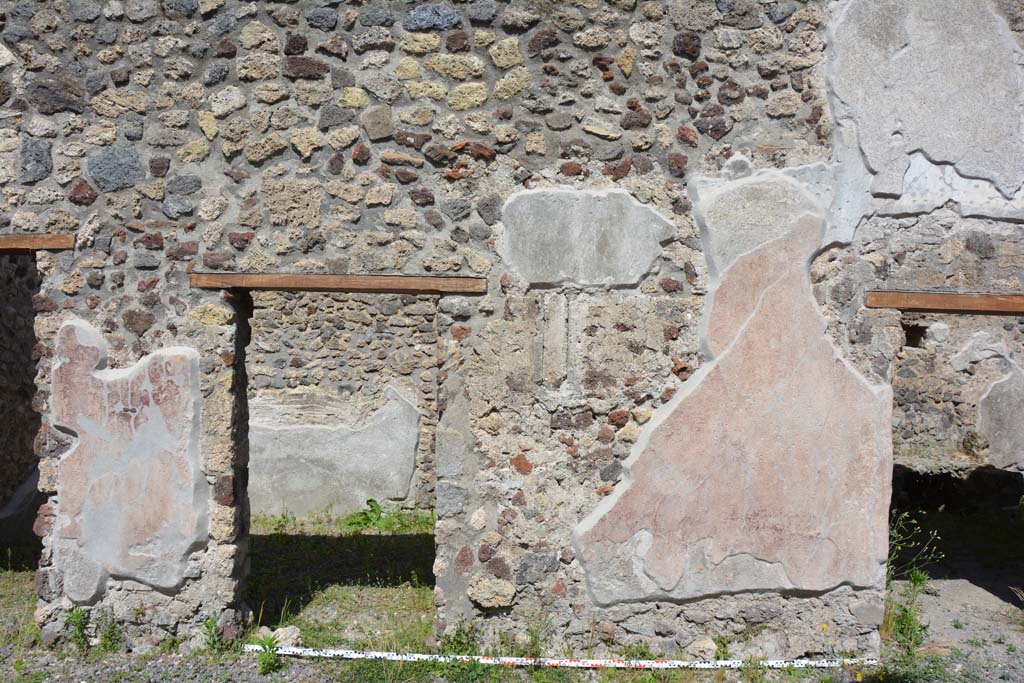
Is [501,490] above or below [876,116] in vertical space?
below

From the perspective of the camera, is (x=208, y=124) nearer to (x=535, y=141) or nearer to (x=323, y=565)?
(x=535, y=141)

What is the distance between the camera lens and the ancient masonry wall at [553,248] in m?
3.90

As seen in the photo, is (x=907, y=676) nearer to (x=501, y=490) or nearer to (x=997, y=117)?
(x=501, y=490)

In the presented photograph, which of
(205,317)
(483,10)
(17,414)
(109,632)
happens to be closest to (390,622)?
(109,632)

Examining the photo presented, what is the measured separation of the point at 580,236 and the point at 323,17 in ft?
5.18

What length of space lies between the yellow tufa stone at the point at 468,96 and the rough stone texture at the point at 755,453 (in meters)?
1.17

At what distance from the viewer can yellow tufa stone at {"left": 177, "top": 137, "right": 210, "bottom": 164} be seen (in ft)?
13.0

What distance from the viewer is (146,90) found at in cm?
395

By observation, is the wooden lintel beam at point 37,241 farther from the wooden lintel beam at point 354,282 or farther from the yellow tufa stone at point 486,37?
the yellow tufa stone at point 486,37

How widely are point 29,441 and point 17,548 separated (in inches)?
47.3

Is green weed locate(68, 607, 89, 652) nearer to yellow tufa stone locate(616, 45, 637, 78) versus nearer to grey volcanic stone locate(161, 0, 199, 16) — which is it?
grey volcanic stone locate(161, 0, 199, 16)

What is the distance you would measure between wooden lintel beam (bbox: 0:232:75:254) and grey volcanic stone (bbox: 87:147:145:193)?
31 centimetres

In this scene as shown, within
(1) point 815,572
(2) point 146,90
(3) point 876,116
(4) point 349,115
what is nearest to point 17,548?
(2) point 146,90

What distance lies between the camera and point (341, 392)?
712cm
